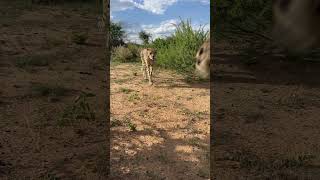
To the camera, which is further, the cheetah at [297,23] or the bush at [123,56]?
the bush at [123,56]

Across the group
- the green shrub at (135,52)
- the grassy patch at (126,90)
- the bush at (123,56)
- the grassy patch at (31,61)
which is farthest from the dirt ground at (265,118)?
the green shrub at (135,52)

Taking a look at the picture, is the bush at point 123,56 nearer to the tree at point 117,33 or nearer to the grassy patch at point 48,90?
the tree at point 117,33

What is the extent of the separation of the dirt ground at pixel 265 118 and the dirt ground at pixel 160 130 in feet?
0.79

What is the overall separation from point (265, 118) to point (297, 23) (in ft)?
19.4

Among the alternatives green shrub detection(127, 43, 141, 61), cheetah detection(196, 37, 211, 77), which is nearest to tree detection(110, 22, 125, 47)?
green shrub detection(127, 43, 141, 61)

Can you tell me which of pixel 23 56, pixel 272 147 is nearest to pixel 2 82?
pixel 23 56

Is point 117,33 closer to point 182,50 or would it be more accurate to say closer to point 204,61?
point 182,50

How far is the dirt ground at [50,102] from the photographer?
4574 millimetres

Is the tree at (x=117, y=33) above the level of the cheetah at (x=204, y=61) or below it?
above

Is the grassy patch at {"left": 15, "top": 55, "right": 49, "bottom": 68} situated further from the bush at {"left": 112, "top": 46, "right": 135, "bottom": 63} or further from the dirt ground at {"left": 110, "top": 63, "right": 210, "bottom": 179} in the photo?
the bush at {"left": 112, "top": 46, "right": 135, "bottom": 63}

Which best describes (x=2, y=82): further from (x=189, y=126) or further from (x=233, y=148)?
(x=233, y=148)

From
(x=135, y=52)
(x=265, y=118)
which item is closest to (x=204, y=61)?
(x=265, y=118)

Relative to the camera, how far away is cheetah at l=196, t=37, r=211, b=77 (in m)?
1.20

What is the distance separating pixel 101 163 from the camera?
182 inches
